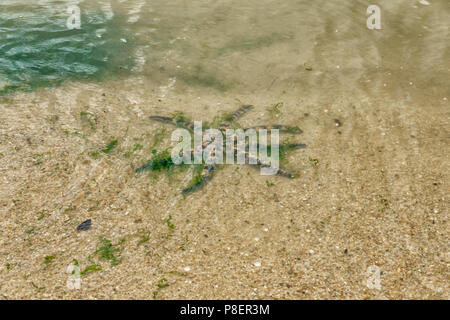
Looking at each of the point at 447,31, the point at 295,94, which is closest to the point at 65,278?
the point at 295,94

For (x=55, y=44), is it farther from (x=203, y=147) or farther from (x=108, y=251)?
(x=108, y=251)

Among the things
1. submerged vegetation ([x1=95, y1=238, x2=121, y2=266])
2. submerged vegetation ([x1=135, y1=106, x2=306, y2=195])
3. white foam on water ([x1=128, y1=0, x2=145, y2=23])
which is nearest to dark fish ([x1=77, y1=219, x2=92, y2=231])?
submerged vegetation ([x1=95, y1=238, x2=121, y2=266])

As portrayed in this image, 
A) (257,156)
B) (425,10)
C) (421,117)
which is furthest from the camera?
(425,10)

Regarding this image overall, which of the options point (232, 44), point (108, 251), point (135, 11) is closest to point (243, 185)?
point (108, 251)

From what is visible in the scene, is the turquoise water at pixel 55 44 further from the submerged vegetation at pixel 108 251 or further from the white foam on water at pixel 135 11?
the submerged vegetation at pixel 108 251

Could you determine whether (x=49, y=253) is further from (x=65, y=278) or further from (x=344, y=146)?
(x=344, y=146)
